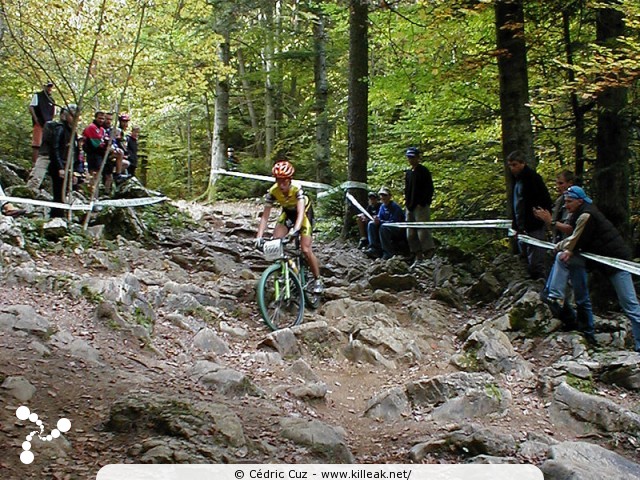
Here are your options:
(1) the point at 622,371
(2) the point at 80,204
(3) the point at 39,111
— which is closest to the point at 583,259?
(1) the point at 622,371

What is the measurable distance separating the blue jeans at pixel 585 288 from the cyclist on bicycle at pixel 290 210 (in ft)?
9.20

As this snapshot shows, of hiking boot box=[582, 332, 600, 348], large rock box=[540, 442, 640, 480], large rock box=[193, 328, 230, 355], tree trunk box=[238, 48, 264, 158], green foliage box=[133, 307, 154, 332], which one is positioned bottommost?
large rock box=[540, 442, 640, 480]

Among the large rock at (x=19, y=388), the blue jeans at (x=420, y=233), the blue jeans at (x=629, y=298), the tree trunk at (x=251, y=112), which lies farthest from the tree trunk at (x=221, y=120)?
the large rock at (x=19, y=388)

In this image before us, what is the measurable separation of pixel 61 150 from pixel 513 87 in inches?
263

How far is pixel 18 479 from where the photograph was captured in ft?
9.21

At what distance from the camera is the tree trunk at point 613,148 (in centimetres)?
771

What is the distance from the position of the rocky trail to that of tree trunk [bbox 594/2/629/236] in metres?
1.44

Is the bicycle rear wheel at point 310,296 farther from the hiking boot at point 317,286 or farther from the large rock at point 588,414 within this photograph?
the large rock at point 588,414

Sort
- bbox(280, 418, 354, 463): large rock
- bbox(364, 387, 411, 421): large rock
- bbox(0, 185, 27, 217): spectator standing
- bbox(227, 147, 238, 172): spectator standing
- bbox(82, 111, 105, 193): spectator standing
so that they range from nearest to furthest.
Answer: bbox(280, 418, 354, 463): large rock → bbox(364, 387, 411, 421): large rock → bbox(0, 185, 27, 217): spectator standing → bbox(82, 111, 105, 193): spectator standing → bbox(227, 147, 238, 172): spectator standing

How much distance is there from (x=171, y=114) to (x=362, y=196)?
41.2 feet

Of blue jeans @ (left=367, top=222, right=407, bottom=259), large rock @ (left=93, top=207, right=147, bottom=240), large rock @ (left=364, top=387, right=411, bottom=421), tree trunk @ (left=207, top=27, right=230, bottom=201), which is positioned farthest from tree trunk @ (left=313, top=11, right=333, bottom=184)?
large rock @ (left=364, top=387, right=411, bottom=421)

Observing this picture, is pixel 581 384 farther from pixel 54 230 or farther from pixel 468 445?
pixel 54 230

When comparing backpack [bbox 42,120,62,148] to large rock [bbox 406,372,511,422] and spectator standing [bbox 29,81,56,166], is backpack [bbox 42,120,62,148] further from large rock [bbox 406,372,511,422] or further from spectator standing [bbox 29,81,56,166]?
large rock [bbox 406,372,511,422]

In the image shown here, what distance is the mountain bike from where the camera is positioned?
6723mm
